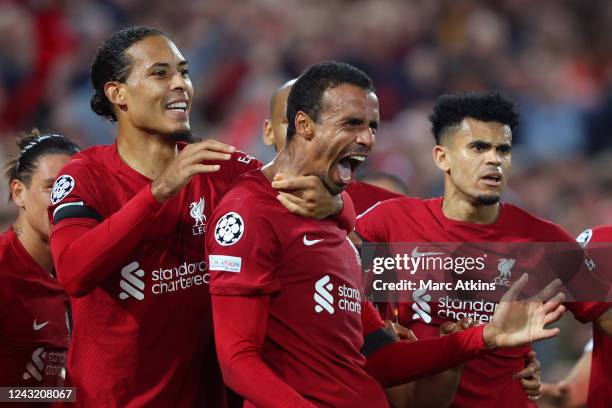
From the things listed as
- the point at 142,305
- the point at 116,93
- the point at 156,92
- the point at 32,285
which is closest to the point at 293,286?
the point at 142,305

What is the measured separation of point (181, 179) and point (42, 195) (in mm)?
1346

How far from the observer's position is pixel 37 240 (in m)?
4.16

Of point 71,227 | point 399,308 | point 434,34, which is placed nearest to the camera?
point 71,227

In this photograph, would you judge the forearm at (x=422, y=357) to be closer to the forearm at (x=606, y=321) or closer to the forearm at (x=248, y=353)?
the forearm at (x=248, y=353)

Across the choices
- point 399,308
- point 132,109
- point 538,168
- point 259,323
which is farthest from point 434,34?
point 259,323

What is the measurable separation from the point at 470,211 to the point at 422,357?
106 centimetres

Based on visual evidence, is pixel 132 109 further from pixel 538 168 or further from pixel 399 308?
pixel 538 168

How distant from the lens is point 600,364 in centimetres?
419

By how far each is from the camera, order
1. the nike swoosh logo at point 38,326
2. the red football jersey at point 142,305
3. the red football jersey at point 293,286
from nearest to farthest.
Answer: the red football jersey at point 293,286 < the red football jersey at point 142,305 < the nike swoosh logo at point 38,326

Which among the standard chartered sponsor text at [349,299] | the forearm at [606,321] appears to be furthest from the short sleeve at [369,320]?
the forearm at [606,321]

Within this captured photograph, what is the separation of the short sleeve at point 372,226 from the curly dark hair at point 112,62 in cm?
110

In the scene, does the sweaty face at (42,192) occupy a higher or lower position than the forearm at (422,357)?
higher

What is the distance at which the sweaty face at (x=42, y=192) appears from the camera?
4121 millimetres

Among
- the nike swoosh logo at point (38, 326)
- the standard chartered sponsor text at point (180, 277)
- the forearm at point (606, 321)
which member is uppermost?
the forearm at point (606, 321)
